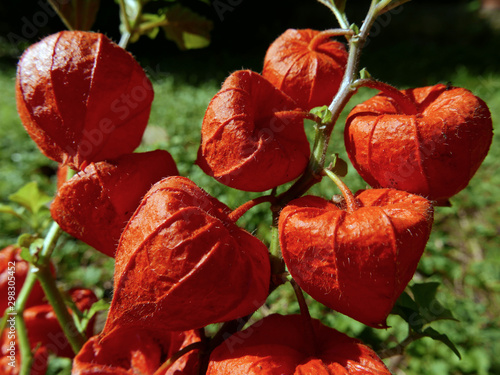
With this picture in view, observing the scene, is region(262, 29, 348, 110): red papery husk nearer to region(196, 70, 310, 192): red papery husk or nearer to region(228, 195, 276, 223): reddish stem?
region(196, 70, 310, 192): red papery husk

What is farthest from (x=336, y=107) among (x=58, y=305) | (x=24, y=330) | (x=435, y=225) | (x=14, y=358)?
(x=435, y=225)

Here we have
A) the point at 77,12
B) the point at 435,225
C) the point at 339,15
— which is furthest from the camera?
the point at 435,225

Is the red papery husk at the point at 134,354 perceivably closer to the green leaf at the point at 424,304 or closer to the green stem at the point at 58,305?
the green stem at the point at 58,305

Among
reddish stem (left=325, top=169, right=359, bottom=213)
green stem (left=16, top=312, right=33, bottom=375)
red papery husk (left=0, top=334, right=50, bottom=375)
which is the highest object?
reddish stem (left=325, top=169, right=359, bottom=213)

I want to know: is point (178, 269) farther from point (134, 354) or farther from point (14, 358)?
point (14, 358)

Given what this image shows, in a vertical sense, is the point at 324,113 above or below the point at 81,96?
below

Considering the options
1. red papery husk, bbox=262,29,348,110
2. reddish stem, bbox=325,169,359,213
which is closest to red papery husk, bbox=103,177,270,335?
reddish stem, bbox=325,169,359,213

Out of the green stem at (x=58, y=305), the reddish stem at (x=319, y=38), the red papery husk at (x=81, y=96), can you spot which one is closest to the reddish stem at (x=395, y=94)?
the reddish stem at (x=319, y=38)

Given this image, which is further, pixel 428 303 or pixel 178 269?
pixel 428 303
